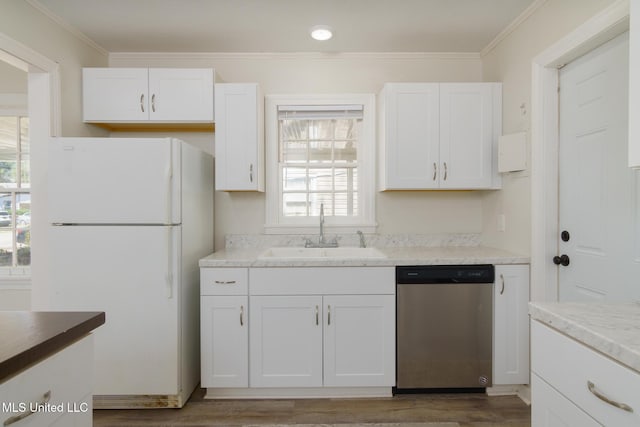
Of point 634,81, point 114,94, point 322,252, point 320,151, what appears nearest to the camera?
point 634,81

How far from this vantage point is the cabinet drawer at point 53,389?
79 cm

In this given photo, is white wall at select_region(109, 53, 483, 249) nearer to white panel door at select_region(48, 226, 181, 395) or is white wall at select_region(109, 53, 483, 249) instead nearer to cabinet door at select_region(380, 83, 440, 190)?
cabinet door at select_region(380, 83, 440, 190)

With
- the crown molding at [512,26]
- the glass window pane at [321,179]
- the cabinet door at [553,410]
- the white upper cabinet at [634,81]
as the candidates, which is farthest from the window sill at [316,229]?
the white upper cabinet at [634,81]

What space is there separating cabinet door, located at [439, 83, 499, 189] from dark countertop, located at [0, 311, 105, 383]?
236 cm

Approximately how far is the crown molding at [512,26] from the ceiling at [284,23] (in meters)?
0.03

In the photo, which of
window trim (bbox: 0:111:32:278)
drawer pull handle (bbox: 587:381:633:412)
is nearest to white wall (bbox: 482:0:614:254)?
drawer pull handle (bbox: 587:381:633:412)

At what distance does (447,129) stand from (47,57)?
2.81 meters

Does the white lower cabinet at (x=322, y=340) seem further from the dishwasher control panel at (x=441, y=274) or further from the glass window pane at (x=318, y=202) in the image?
the glass window pane at (x=318, y=202)

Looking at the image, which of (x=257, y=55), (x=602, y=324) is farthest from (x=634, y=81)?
(x=257, y=55)

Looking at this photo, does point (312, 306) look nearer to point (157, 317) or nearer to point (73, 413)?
point (157, 317)

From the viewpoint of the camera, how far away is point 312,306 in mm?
2281

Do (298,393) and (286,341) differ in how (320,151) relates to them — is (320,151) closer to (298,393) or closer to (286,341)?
(286,341)

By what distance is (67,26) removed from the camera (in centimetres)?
245

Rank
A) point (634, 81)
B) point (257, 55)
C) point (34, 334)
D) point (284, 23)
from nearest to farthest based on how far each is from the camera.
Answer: point (34, 334), point (634, 81), point (284, 23), point (257, 55)
